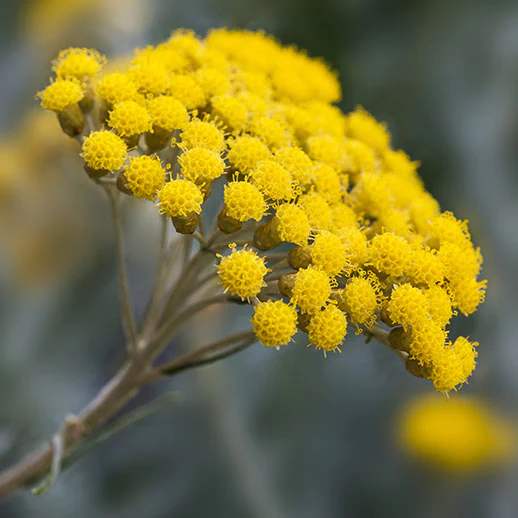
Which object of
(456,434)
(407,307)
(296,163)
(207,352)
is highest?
(296,163)

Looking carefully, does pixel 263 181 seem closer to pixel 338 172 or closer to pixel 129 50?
pixel 338 172

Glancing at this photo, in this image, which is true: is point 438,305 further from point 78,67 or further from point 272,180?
point 78,67

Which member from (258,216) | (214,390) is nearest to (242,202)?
(258,216)

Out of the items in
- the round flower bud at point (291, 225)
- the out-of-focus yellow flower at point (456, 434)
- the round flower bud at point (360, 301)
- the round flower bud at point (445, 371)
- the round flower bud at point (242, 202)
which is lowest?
the out-of-focus yellow flower at point (456, 434)

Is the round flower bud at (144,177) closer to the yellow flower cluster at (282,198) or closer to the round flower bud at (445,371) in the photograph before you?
the yellow flower cluster at (282,198)

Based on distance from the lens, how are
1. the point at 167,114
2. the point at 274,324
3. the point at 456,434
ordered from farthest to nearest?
the point at 456,434 < the point at 167,114 < the point at 274,324

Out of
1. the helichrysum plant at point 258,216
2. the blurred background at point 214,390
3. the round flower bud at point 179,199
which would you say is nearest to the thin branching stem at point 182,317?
the helichrysum plant at point 258,216
